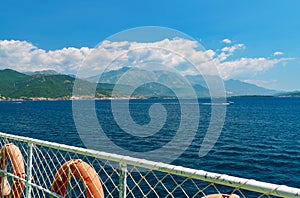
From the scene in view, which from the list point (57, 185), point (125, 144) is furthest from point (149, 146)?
point (57, 185)

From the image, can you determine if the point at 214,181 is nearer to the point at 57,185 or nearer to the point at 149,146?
the point at 57,185

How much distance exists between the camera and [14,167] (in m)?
4.64

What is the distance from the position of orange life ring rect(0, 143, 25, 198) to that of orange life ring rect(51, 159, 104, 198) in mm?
1201

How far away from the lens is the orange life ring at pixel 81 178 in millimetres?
3256

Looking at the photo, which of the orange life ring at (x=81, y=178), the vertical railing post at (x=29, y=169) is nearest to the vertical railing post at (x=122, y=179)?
the orange life ring at (x=81, y=178)

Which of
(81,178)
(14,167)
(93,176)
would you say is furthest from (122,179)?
(14,167)

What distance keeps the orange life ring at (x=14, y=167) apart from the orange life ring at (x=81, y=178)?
3.94 feet

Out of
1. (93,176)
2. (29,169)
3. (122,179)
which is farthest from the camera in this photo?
(29,169)

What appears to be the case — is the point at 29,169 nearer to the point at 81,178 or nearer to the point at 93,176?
the point at 81,178

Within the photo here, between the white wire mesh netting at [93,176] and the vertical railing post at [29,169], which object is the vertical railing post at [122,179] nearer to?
the white wire mesh netting at [93,176]

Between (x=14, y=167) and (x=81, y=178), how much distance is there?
6.17 ft

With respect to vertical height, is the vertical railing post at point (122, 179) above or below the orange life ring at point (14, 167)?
above

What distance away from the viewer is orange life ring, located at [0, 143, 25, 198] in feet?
15.1

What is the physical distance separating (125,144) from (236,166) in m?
15.2
